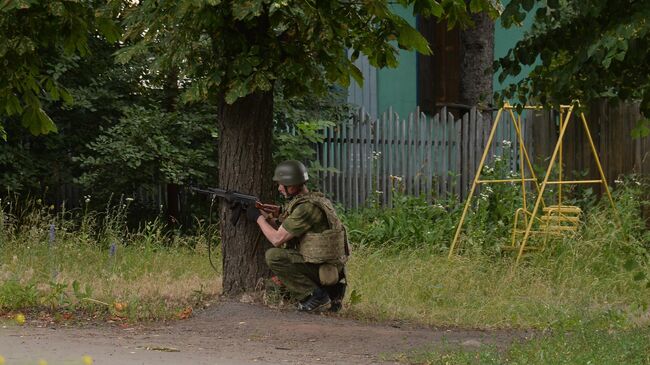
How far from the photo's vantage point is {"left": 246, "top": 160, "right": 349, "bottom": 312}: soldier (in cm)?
987

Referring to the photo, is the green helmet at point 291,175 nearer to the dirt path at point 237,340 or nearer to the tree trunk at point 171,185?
the dirt path at point 237,340

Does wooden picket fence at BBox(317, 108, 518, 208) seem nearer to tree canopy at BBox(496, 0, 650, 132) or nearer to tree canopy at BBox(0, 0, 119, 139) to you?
tree canopy at BBox(0, 0, 119, 139)

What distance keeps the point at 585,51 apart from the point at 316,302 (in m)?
3.41

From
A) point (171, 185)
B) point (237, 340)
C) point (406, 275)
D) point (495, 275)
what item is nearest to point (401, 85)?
point (171, 185)

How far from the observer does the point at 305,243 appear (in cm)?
991

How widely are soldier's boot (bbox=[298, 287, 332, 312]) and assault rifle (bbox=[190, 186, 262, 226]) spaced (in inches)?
35.5

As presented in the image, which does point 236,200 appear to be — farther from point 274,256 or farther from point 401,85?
point 401,85

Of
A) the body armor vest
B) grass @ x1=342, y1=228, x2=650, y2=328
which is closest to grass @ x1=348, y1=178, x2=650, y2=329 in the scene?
grass @ x1=342, y1=228, x2=650, y2=328

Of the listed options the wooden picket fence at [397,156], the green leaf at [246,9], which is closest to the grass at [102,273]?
the wooden picket fence at [397,156]

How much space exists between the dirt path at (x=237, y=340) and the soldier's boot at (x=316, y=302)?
0.16 metres

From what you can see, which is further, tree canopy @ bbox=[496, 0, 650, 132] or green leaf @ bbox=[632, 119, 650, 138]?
green leaf @ bbox=[632, 119, 650, 138]

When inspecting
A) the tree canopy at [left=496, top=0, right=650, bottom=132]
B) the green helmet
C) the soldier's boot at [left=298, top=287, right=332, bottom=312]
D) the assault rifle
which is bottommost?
the soldier's boot at [left=298, top=287, right=332, bottom=312]

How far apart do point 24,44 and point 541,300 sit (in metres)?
5.47

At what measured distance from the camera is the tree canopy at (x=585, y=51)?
736 centimetres
